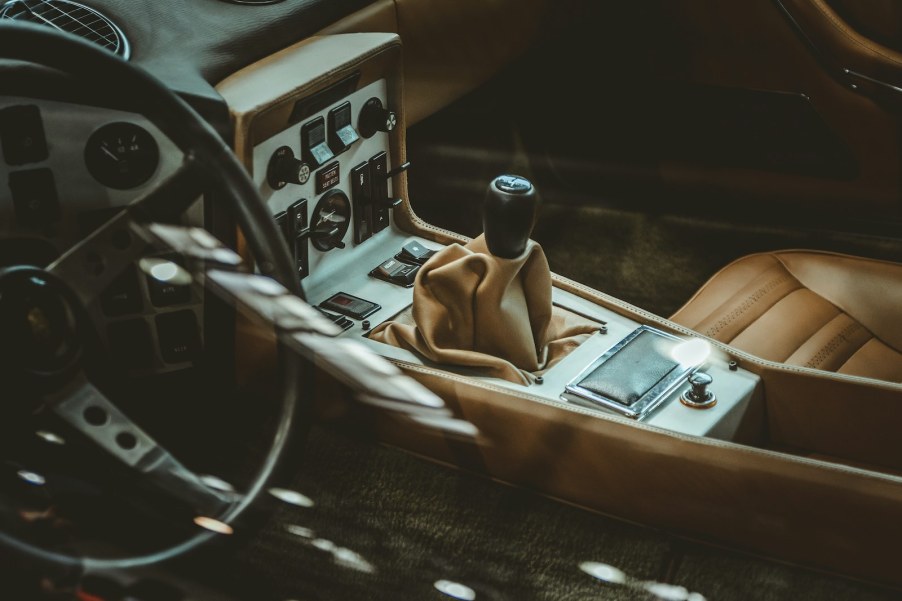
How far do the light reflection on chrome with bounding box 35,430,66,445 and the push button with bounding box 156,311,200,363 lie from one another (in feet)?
0.87

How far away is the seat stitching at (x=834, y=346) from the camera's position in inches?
64.4

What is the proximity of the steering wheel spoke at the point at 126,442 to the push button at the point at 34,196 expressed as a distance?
0.29 meters

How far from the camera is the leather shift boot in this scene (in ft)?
4.72

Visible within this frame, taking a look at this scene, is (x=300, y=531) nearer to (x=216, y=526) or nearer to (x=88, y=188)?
(x=216, y=526)

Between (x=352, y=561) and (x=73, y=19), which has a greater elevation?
(x=73, y=19)

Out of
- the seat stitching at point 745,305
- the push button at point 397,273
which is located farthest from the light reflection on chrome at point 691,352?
the push button at point 397,273

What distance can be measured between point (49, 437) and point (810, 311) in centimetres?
120

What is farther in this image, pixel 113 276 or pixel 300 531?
pixel 300 531

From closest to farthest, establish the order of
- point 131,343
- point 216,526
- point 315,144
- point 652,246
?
1. point 216,526
2. point 131,343
3. point 315,144
4. point 652,246

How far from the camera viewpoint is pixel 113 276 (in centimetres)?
114

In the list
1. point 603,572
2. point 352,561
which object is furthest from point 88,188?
point 603,572

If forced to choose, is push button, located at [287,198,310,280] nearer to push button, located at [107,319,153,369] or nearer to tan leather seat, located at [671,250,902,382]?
push button, located at [107,319,153,369]

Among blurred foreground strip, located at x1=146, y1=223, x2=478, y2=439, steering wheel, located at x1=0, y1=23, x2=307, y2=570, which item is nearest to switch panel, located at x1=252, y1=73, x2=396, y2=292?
blurred foreground strip, located at x1=146, y1=223, x2=478, y2=439

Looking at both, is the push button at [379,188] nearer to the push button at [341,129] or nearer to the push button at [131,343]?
the push button at [341,129]
